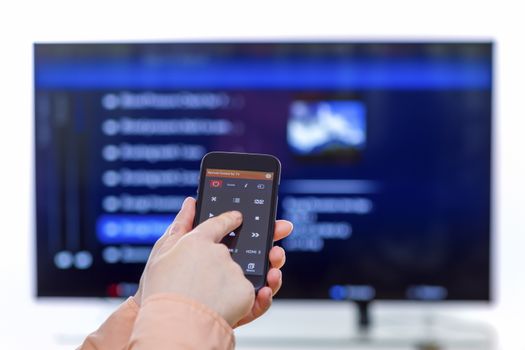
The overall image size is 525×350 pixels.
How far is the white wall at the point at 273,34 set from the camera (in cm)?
234

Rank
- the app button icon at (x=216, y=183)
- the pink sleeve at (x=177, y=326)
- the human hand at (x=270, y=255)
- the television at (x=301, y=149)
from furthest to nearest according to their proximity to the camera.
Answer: the television at (x=301, y=149)
the app button icon at (x=216, y=183)
the human hand at (x=270, y=255)
the pink sleeve at (x=177, y=326)

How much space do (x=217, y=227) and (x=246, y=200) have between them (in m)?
0.18

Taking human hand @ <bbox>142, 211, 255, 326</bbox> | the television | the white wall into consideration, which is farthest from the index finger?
the white wall

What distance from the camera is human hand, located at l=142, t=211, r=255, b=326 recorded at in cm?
97

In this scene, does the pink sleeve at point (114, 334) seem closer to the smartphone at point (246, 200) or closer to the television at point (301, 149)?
the smartphone at point (246, 200)

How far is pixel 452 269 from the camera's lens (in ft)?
7.48

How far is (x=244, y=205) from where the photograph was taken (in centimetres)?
121

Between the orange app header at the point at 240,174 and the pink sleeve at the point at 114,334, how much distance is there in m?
0.24

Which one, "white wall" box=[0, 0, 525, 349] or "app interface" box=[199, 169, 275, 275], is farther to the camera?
"white wall" box=[0, 0, 525, 349]

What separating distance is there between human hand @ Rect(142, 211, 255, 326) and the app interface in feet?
0.49

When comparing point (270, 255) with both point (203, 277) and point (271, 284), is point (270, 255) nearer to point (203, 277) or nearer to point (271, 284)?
point (271, 284)

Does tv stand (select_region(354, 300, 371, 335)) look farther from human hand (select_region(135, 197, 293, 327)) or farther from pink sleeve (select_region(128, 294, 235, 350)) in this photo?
pink sleeve (select_region(128, 294, 235, 350))

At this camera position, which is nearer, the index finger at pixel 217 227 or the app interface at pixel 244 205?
the index finger at pixel 217 227

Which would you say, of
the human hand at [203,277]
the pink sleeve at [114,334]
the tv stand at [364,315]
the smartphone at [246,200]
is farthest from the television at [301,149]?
the human hand at [203,277]
